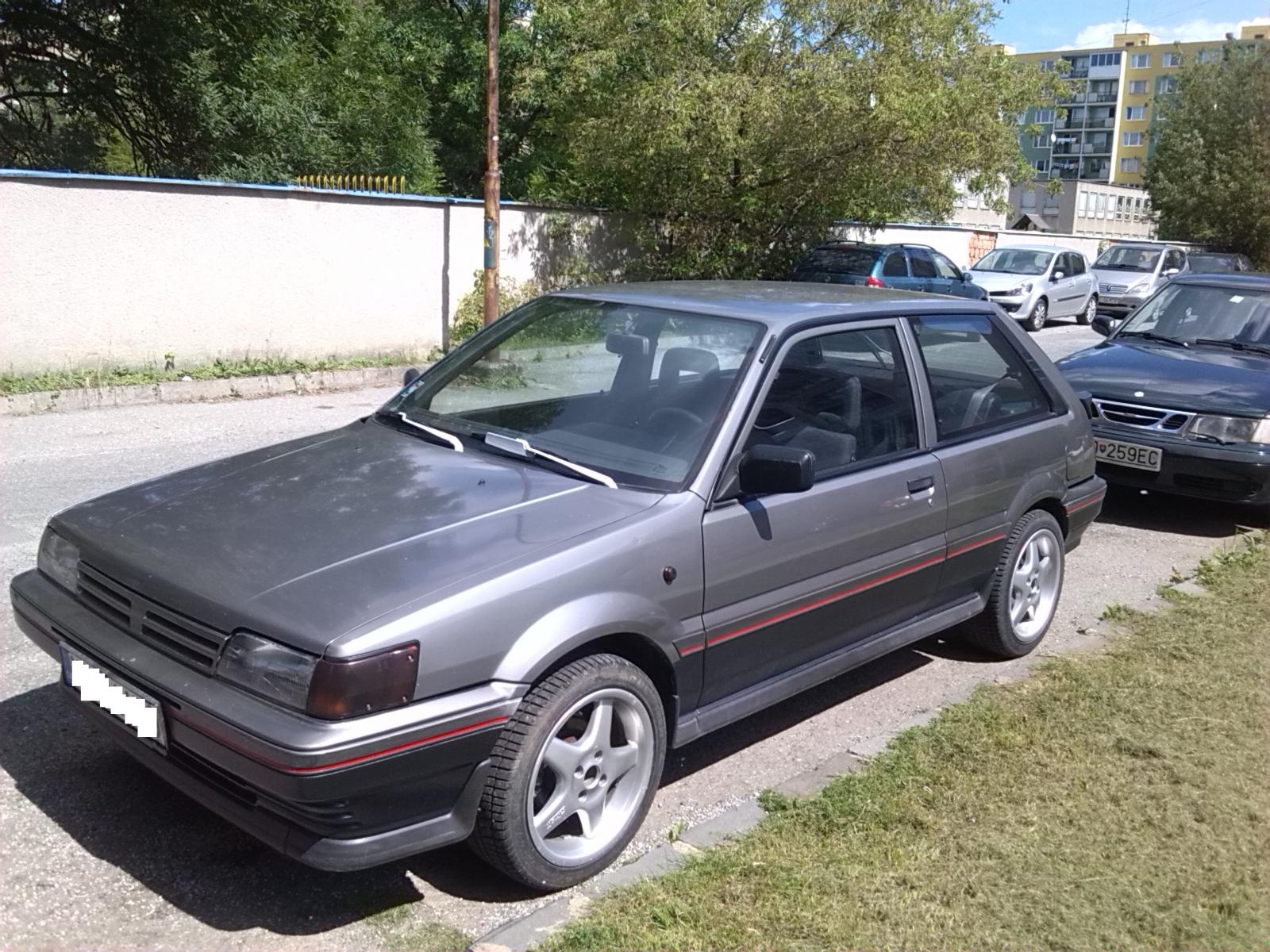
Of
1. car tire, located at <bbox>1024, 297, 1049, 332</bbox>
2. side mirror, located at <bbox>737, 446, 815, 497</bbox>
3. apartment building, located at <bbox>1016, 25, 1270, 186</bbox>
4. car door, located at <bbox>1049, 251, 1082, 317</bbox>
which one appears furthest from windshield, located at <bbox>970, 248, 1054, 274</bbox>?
apartment building, located at <bbox>1016, 25, 1270, 186</bbox>

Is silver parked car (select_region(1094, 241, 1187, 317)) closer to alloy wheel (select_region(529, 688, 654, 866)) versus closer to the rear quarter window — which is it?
the rear quarter window

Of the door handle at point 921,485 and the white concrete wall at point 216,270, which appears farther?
the white concrete wall at point 216,270

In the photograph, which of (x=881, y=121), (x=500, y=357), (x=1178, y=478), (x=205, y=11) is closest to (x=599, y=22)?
(x=881, y=121)

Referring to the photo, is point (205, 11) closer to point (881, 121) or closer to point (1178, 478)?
point (881, 121)

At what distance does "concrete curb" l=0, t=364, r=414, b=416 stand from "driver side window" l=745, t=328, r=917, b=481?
29.1 feet

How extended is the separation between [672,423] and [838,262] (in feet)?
51.5

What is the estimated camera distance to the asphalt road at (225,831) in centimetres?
301

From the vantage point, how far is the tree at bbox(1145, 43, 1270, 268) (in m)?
40.2

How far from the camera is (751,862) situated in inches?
131

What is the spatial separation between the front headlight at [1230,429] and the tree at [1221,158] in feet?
121

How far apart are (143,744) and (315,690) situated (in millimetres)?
699

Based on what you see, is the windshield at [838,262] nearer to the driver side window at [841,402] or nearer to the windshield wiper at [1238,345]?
the windshield wiper at [1238,345]

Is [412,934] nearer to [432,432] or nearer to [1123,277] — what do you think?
[432,432]

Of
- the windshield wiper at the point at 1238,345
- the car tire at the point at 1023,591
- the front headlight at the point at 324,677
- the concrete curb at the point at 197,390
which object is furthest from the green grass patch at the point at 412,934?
the concrete curb at the point at 197,390
